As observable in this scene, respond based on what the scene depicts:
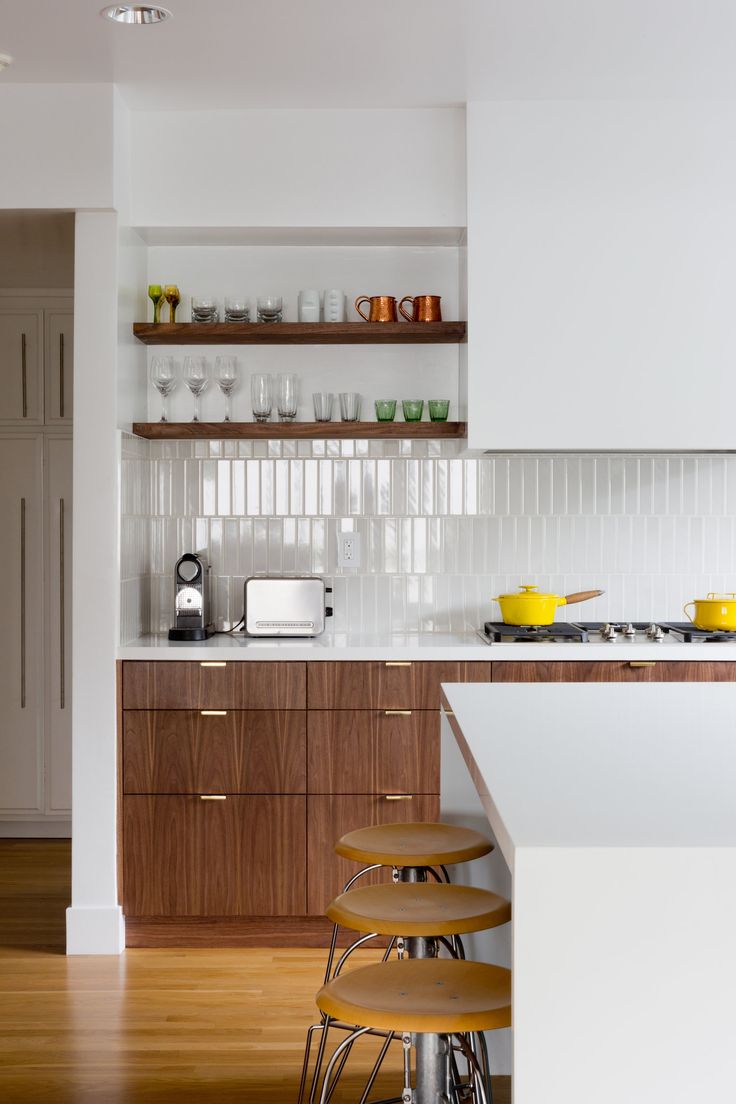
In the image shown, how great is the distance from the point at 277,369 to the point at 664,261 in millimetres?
1432

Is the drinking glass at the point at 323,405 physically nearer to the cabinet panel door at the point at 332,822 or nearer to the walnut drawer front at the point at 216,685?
the walnut drawer front at the point at 216,685

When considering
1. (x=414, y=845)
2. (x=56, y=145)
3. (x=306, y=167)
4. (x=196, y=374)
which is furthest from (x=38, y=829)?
(x=414, y=845)

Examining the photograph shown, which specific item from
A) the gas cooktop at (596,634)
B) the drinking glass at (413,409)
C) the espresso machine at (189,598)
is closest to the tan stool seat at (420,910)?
the gas cooktop at (596,634)

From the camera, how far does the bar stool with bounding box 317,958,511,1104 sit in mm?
1582

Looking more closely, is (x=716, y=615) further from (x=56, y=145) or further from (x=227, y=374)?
(x=56, y=145)

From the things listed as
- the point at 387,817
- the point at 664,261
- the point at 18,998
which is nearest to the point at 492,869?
the point at 387,817

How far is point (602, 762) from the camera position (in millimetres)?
1699

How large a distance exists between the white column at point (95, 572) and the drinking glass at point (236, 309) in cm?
47

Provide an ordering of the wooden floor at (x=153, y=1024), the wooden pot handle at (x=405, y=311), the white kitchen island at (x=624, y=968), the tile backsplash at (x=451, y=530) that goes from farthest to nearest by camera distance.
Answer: the tile backsplash at (x=451, y=530) → the wooden pot handle at (x=405, y=311) → the wooden floor at (x=153, y=1024) → the white kitchen island at (x=624, y=968)

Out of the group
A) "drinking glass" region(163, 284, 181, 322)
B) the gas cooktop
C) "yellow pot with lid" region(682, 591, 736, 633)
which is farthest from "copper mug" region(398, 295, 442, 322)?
"yellow pot with lid" region(682, 591, 736, 633)

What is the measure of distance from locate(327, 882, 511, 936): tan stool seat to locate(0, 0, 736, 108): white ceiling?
2.30 meters

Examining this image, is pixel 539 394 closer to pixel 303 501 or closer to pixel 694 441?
pixel 694 441

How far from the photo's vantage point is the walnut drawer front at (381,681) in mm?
3686

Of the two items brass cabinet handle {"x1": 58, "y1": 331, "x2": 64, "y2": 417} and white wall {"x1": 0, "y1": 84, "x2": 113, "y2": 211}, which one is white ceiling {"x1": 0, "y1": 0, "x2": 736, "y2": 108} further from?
brass cabinet handle {"x1": 58, "y1": 331, "x2": 64, "y2": 417}
